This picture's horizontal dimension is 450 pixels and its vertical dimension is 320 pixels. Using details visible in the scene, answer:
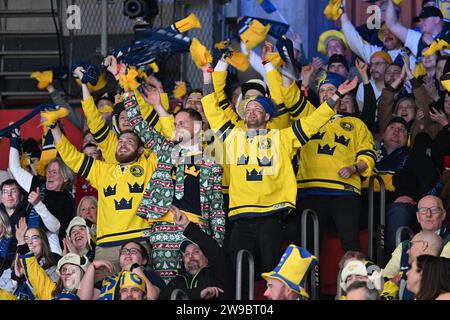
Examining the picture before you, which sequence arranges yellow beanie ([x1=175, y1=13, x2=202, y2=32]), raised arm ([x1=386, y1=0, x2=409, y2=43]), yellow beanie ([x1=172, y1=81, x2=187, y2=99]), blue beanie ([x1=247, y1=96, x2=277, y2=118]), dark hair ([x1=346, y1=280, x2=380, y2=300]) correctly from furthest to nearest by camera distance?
raised arm ([x1=386, y1=0, x2=409, y2=43])
yellow beanie ([x1=172, y1=81, x2=187, y2=99])
yellow beanie ([x1=175, y1=13, x2=202, y2=32])
blue beanie ([x1=247, y1=96, x2=277, y2=118])
dark hair ([x1=346, y1=280, x2=380, y2=300])

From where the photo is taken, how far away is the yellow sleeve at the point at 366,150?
1139cm

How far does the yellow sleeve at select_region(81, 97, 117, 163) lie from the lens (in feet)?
40.3

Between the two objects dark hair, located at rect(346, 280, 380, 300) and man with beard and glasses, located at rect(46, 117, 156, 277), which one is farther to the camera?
man with beard and glasses, located at rect(46, 117, 156, 277)

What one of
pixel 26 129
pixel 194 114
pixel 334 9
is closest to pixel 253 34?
pixel 194 114

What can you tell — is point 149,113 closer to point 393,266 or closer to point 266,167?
point 266,167

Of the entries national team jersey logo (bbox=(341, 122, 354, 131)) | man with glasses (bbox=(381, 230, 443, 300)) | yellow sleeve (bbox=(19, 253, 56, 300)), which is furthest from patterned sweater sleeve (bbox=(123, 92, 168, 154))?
man with glasses (bbox=(381, 230, 443, 300))

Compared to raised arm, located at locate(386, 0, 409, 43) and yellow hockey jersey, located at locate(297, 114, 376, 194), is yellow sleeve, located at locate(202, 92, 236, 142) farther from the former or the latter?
raised arm, located at locate(386, 0, 409, 43)

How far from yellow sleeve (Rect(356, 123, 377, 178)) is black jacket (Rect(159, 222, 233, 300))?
1.50 m

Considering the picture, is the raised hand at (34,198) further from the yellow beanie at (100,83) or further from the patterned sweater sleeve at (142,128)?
the yellow beanie at (100,83)

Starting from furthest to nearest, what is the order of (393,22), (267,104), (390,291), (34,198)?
(393,22) → (34,198) → (267,104) → (390,291)

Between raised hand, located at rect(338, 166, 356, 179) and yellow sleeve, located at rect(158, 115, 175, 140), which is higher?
yellow sleeve, located at rect(158, 115, 175, 140)

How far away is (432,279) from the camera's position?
30.1 feet

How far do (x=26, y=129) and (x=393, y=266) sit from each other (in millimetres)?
5031
